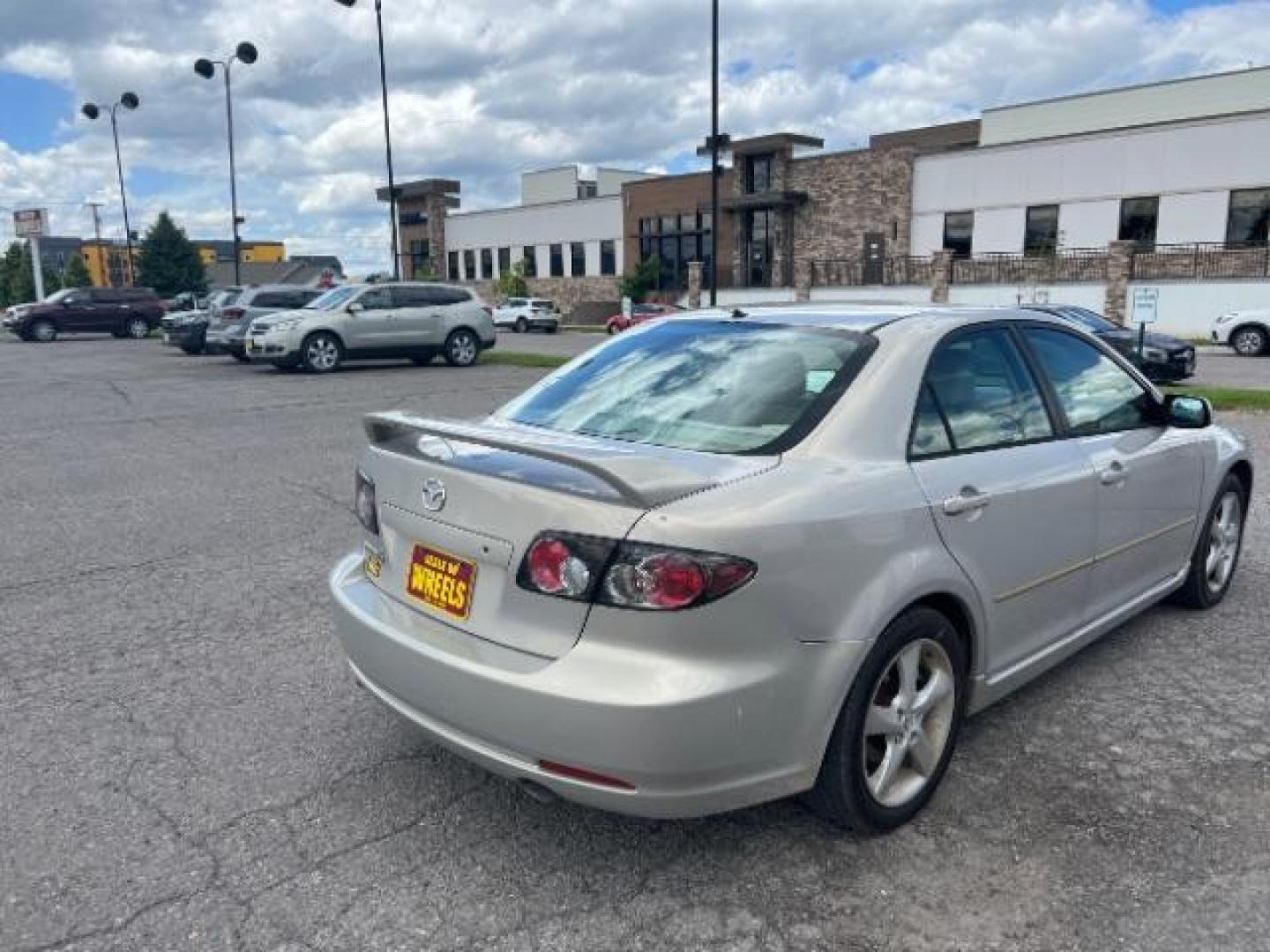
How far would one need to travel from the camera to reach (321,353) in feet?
61.5

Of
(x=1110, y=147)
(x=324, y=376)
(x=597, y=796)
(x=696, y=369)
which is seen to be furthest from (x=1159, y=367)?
(x=1110, y=147)

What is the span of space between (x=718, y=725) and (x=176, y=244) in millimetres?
70917

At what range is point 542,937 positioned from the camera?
2.45 metres

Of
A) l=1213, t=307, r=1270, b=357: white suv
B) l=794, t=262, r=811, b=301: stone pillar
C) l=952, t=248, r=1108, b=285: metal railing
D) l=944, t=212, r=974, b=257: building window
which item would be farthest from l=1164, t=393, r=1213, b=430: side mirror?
l=794, t=262, r=811, b=301: stone pillar

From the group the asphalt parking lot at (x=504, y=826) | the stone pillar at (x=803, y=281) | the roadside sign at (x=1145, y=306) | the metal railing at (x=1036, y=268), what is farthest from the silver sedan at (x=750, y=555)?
the stone pillar at (x=803, y=281)

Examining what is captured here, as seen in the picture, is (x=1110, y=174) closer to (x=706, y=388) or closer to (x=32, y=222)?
(x=706, y=388)

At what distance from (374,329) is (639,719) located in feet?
58.4

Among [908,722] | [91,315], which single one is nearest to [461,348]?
[908,722]

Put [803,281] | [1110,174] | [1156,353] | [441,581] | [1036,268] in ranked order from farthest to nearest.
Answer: [803,281] → [1036,268] → [1110,174] → [1156,353] → [441,581]

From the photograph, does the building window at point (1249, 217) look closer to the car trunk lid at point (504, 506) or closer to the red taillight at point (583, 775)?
the car trunk lid at point (504, 506)

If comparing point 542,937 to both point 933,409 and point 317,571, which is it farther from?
point 317,571

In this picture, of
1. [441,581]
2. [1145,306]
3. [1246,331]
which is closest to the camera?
[441,581]

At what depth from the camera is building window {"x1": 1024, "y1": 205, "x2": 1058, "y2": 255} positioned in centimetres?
3753

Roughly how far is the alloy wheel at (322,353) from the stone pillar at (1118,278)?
84.2 feet
